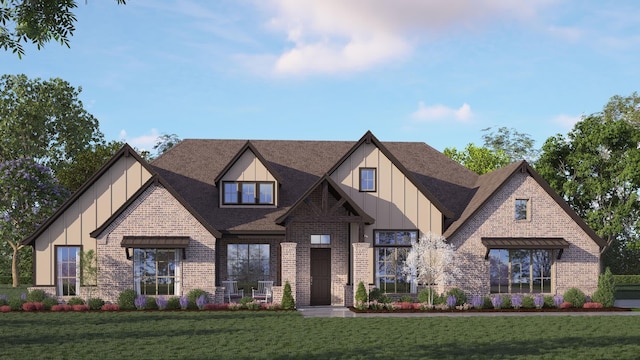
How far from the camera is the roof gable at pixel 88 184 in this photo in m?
30.3

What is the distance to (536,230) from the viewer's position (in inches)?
1257

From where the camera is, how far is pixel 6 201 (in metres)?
49.8

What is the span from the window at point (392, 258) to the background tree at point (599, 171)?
21.3 meters

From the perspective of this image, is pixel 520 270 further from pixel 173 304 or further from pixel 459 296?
pixel 173 304

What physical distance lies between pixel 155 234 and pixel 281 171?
751 cm

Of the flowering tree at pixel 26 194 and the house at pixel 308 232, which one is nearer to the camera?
the house at pixel 308 232

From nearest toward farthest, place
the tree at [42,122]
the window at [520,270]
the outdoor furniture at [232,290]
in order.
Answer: the outdoor furniture at [232,290] → the window at [520,270] → the tree at [42,122]

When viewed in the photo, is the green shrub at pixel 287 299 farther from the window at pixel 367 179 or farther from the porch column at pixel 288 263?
the window at pixel 367 179

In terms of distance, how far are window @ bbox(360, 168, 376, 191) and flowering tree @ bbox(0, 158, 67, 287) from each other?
1007 inches

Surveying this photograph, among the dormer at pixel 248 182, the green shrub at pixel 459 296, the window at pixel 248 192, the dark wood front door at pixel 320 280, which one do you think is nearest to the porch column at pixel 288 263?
the dark wood front door at pixel 320 280

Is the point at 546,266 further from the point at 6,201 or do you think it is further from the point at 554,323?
the point at 6,201

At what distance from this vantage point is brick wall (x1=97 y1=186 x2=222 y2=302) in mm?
29766

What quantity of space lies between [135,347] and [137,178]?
1400 centimetres

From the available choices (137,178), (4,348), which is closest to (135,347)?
(4,348)
